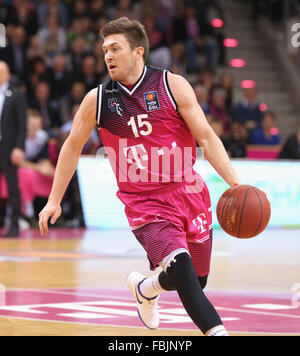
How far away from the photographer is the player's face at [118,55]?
507 cm

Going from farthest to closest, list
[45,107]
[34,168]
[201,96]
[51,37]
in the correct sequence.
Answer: [51,37] < [201,96] < [45,107] < [34,168]

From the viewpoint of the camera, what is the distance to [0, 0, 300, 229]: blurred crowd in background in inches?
569

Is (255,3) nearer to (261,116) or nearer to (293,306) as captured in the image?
(261,116)

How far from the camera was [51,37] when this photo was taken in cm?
1688

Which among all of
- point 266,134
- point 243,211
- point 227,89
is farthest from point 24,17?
point 243,211

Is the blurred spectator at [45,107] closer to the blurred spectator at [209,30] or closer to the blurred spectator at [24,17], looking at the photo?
the blurred spectator at [24,17]

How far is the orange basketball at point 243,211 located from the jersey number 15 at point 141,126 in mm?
597

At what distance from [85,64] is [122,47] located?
11.2 m

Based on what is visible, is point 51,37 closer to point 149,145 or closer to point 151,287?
point 151,287

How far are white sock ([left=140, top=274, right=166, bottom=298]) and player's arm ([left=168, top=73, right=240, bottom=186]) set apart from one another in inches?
35.9

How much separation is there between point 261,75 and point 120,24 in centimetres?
1610

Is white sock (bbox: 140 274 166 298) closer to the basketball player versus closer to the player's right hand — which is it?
the basketball player

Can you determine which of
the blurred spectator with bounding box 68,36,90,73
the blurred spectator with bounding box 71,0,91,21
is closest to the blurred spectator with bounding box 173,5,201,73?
the blurred spectator with bounding box 71,0,91,21

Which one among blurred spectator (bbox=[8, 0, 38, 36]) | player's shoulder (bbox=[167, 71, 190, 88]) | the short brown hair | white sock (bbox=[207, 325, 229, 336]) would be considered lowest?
white sock (bbox=[207, 325, 229, 336])
